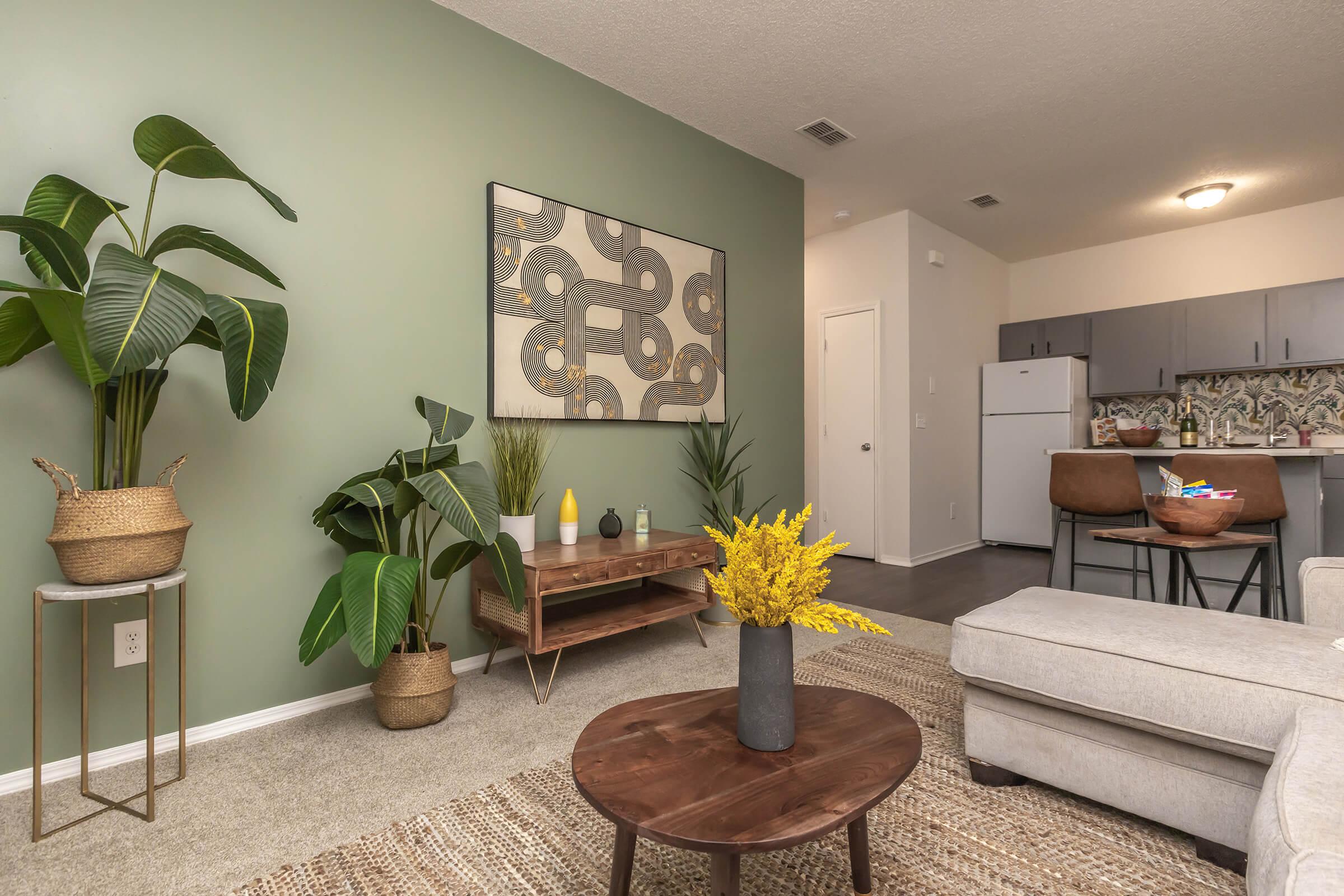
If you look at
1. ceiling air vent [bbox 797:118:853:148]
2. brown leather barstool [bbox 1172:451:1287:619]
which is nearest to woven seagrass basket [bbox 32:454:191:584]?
ceiling air vent [bbox 797:118:853:148]

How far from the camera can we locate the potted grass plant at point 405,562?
5.97 feet

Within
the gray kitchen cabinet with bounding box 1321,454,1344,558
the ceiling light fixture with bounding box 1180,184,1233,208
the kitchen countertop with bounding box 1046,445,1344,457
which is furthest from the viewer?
the ceiling light fixture with bounding box 1180,184,1233,208

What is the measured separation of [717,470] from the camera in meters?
3.58

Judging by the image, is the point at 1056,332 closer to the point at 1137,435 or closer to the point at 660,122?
the point at 1137,435

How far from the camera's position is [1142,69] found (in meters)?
3.17

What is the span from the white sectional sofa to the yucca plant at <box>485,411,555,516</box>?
1713mm

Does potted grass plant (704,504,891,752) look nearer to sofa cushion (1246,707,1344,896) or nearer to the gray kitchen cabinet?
sofa cushion (1246,707,1344,896)

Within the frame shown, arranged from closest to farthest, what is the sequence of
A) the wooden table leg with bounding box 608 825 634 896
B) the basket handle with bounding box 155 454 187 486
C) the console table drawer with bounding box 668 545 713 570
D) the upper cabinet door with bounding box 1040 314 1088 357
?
the wooden table leg with bounding box 608 825 634 896 → the basket handle with bounding box 155 454 187 486 → the console table drawer with bounding box 668 545 713 570 → the upper cabinet door with bounding box 1040 314 1088 357

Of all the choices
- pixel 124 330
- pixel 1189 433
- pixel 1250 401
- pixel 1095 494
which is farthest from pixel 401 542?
pixel 1250 401

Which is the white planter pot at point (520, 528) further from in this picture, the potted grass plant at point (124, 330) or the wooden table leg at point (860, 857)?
the wooden table leg at point (860, 857)

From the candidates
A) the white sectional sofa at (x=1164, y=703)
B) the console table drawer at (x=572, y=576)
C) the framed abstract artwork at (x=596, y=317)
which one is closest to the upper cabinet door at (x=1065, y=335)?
the framed abstract artwork at (x=596, y=317)

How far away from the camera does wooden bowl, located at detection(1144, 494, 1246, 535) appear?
2.17 metres

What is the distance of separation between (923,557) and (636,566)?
3352 mm

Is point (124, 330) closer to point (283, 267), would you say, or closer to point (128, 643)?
point (283, 267)
